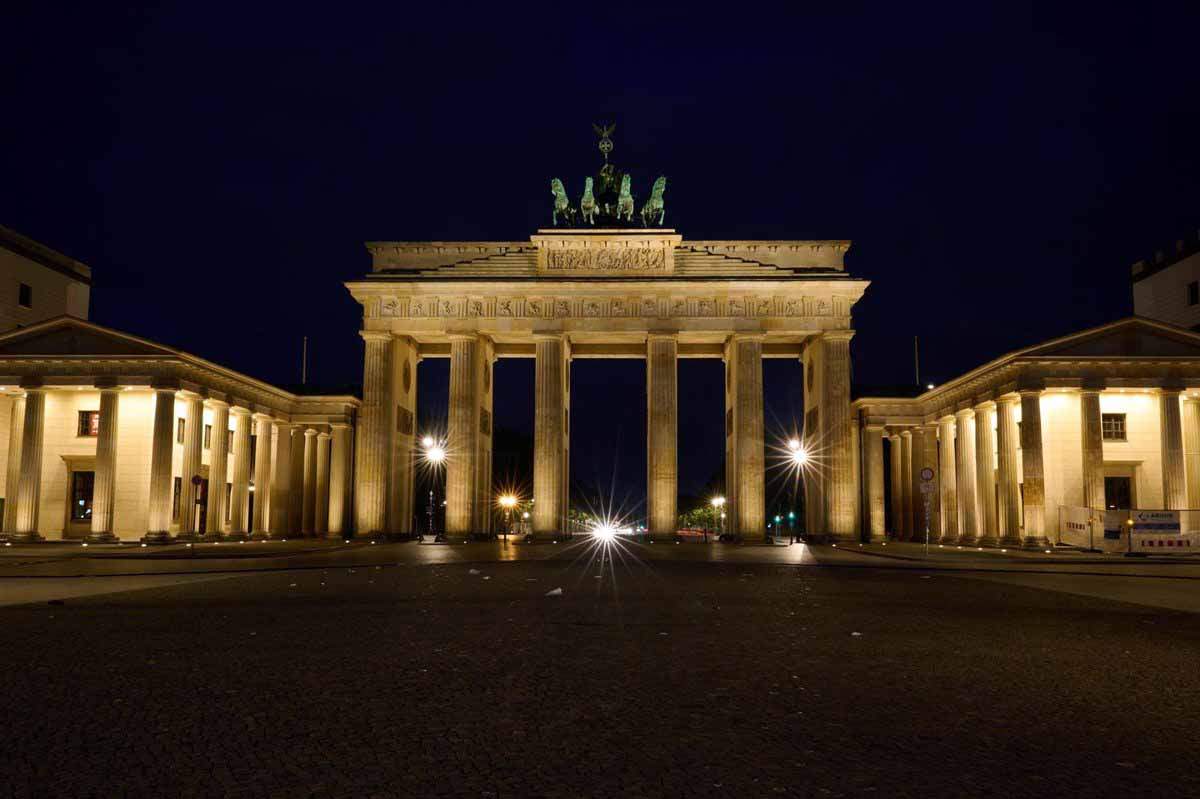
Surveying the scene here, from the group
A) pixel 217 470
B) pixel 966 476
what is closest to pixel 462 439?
pixel 217 470

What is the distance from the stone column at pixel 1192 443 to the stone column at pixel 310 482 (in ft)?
165

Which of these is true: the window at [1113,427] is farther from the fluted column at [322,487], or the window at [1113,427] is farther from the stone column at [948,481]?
the fluted column at [322,487]

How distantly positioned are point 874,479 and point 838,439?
580cm

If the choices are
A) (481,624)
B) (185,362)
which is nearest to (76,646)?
(481,624)

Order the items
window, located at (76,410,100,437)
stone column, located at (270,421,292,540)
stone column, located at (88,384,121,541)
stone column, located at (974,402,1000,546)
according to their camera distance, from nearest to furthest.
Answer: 1. stone column, located at (88,384,121,541)
2. stone column, located at (974,402,1000,546)
3. window, located at (76,410,100,437)
4. stone column, located at (270,421,292,540)

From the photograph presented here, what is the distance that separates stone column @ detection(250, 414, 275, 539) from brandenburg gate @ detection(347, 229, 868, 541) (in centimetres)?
→ 636

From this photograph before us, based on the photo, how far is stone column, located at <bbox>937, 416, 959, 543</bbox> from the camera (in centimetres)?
5572

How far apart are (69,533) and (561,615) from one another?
4492 centimetres

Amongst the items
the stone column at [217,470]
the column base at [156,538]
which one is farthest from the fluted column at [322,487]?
the column base at [156,538]

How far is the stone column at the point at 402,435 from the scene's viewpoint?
5641 cm

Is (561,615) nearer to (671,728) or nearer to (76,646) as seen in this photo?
(76,646)

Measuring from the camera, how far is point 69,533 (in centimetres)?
4891

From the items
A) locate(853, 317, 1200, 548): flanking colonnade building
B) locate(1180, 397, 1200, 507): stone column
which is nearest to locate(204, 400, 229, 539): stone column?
locate(853, 317, 1200, 548): flanking colonnade building

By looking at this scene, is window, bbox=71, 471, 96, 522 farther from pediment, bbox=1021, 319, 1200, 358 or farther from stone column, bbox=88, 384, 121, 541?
pediment, bbox=1021, 319, 1200, 358
